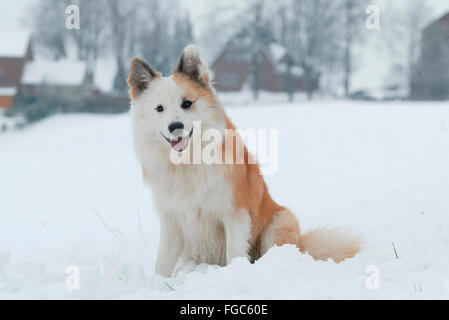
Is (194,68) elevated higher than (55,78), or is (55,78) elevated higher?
(55,78)

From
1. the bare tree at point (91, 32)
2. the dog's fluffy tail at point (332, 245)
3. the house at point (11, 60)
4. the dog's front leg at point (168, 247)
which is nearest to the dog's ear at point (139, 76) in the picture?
the dog's front leg at point (168, 247)

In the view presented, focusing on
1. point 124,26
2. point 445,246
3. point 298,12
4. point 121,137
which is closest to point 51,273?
point 445,246

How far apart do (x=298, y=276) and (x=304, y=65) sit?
1384 centimetres

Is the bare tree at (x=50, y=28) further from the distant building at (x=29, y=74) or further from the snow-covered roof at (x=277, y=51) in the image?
the snow-covered roof at (x=277, y=51)

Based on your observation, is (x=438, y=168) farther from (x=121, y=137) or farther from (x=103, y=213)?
(x=121, y=137)

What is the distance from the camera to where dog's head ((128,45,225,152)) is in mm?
2801

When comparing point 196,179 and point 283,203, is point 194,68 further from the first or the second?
point 283,203

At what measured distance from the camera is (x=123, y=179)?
8.11 metres

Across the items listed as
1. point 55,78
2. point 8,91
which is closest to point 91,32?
point 55,78

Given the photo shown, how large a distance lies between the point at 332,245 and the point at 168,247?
1286 millimetres

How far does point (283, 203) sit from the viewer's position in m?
5.66

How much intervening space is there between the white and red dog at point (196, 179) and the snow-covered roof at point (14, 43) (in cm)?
2212

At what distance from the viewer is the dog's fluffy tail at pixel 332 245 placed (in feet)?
10.2

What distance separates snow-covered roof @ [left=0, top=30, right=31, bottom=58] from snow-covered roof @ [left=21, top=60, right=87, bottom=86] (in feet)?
4.04
